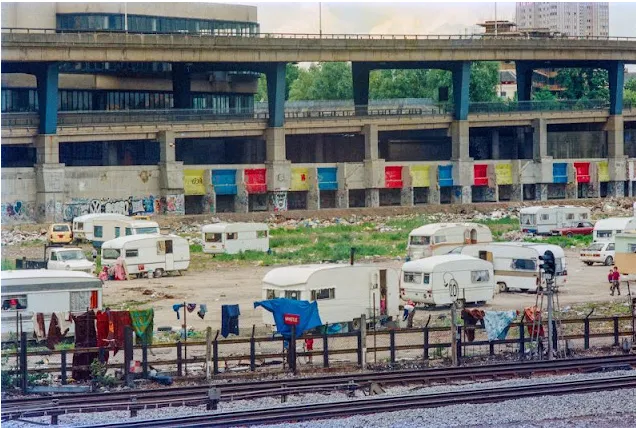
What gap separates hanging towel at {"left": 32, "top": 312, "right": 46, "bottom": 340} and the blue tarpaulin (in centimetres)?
539

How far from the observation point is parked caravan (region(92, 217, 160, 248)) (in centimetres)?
5328

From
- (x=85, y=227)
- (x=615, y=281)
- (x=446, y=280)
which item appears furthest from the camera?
(x=85, y=227)

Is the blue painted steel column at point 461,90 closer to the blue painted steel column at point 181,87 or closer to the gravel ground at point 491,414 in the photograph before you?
the blue painted steel column at point 181,87

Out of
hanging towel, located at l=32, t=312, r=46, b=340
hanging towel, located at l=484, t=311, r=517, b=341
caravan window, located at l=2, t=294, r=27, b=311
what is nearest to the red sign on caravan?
hanging towel, located at l=484, t=311, r=517, b=341

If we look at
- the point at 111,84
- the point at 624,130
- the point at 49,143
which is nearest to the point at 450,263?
the point at 49,143

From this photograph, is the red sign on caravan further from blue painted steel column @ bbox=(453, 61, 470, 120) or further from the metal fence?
blue painted steel column @ bbox=(453, 61, 470, 120)

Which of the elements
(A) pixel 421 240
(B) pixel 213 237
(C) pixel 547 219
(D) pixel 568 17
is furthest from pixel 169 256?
(D) pixel 568 17

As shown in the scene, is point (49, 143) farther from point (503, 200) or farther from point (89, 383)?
point (89, 383)

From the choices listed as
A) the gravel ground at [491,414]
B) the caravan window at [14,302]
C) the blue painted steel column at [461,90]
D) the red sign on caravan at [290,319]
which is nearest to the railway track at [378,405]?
the gravel ground at [491,414]

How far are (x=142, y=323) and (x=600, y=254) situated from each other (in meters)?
25.5

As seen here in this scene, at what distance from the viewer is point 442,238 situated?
49.6 metres

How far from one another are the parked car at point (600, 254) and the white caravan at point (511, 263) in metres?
9.19

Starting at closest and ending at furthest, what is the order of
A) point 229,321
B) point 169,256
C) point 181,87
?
point 229,321 < point 169,256 < point 181,87

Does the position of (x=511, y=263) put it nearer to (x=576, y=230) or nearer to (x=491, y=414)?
(x=491, y=414)
